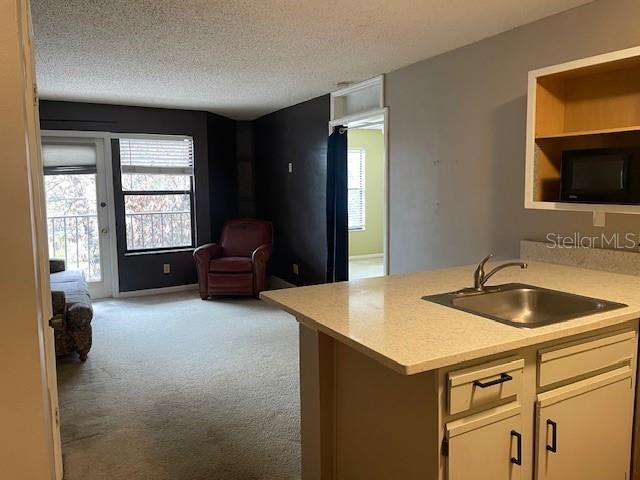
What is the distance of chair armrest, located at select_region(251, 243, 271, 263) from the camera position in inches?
228

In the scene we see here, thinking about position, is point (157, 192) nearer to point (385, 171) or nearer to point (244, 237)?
point (244, 237)

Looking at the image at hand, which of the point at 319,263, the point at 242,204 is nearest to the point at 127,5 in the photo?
the point at 319,263

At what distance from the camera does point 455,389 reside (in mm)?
1424

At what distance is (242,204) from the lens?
709 cm

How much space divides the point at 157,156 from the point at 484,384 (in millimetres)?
5597

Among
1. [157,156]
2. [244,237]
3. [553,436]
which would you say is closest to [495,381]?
[553,436]

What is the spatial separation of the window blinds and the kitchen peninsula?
15.4 ft

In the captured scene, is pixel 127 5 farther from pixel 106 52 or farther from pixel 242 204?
pixel 242 204

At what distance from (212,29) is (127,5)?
546mm

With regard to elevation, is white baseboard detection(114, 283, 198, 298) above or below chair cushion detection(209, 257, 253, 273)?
below

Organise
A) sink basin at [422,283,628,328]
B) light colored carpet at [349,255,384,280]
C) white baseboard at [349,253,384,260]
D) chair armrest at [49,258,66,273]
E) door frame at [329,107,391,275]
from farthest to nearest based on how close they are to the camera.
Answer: white baseboard at [349,253,384,260]
light colored carpet at [349,255,384,280]
chair armrest at [49,258,66,273]
door frame at [329,107,391,275]
sink basin at [422,283,628,328]

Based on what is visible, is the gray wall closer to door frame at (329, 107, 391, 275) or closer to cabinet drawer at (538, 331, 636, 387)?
door frame at (329, 107, 391, 275)

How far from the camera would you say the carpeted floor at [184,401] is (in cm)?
243

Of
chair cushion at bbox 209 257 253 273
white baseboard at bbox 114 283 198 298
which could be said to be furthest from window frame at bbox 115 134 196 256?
chair cushion at bbox 209 257 253 273
